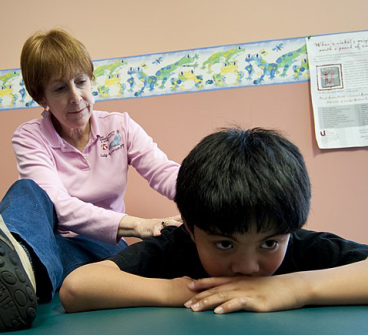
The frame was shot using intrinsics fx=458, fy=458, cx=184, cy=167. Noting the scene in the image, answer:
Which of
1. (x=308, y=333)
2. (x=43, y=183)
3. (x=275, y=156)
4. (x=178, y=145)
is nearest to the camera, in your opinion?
(x=308, y=333)

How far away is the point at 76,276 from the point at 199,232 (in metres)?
0.23

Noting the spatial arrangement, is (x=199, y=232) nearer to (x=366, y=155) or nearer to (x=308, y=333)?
(x=308, y=333)

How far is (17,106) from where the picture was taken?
188cm

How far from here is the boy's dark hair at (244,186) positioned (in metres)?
0.70

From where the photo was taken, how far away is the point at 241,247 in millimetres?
725

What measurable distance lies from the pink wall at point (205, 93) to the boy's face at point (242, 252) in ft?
3.13

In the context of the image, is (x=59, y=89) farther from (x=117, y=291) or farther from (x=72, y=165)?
(x=117, y=291)

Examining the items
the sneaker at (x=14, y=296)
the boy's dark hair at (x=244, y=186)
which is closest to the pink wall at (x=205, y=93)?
the boy's dark hair at (x=244, y=186)

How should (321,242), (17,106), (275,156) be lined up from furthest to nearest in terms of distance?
(17,106), (321,242), (275,156)

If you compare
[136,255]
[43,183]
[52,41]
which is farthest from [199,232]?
[52,41]

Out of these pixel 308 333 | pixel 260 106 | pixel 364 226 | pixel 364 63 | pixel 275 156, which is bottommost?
pixel 364 226

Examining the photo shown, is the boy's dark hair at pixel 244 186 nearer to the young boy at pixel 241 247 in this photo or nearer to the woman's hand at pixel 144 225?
the young boy at pixel 241 247

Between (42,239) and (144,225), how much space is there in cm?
25

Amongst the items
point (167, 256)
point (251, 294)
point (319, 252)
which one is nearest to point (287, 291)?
point (251, 294)
